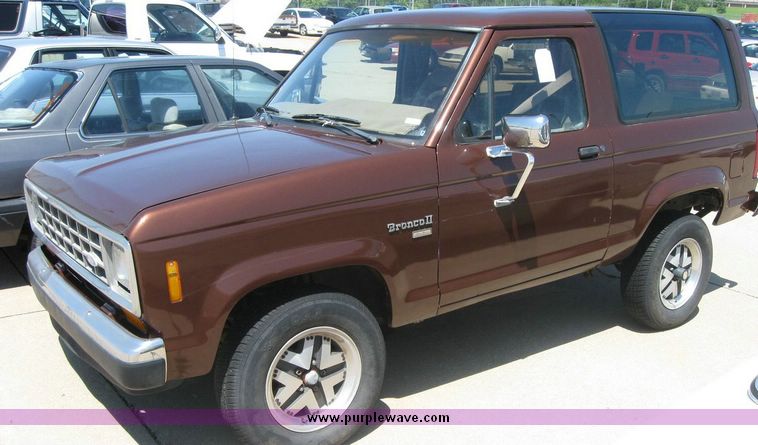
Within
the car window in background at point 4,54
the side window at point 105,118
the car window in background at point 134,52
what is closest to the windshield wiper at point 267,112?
the side window at point 105,118

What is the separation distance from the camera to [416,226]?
10.9ft

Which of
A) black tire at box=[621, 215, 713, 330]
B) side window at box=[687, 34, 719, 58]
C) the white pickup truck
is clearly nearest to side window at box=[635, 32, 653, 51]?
side window at box=[687, 34, 719, 58]

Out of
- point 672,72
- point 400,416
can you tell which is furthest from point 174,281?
point 672,72

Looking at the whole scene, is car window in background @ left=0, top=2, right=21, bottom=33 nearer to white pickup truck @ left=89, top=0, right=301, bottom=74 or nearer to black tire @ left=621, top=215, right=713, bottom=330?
white pickup truck @ left=89, top=0, right=301, bottom=74

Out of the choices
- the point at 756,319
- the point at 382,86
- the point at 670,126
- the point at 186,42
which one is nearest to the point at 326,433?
the point at 382,86

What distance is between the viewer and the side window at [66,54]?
271 inches

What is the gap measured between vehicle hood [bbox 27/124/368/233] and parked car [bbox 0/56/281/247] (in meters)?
1.40

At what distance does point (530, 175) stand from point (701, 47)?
6.66ft

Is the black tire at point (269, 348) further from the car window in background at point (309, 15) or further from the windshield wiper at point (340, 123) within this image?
the car window in background at point (309, 15)

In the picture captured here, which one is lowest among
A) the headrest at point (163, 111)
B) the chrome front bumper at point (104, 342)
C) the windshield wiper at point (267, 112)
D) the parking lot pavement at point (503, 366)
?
the parking lot pavement at point (503, 366)

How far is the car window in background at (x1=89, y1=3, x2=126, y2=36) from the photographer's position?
39.3 ft

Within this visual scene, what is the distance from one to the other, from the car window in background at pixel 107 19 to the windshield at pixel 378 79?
28.8ft

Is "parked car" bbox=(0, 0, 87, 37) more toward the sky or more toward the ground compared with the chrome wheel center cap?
more toward the sky

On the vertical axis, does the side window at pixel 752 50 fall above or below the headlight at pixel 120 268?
below
